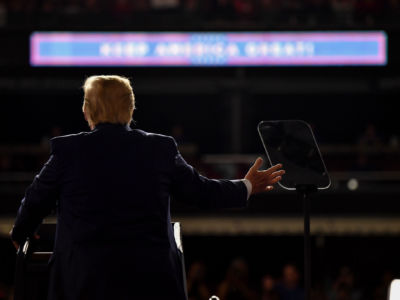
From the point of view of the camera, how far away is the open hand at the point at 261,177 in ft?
9.93

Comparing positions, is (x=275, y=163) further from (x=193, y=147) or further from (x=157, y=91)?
(x=157, y=91)

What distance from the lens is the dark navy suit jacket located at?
8.82 feet

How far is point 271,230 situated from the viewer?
13.6m

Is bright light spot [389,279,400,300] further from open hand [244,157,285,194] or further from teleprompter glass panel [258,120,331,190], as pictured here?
open hand [244,157,285,194]

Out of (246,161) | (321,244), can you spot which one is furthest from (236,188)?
(321,244)

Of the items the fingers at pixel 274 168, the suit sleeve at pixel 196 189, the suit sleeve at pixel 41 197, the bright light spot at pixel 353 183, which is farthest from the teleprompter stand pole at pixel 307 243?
the bright light spot at pixel 353 183

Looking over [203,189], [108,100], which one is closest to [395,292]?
[203,189]

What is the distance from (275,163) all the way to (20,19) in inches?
493

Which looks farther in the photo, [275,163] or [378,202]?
[378,202]

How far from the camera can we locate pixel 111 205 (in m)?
2.71

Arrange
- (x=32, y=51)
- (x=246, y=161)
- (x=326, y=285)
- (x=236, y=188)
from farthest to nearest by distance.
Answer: (x=32, y=51) < (x=246, y=161) < (x=326, y=285) < (x=236, y=188)

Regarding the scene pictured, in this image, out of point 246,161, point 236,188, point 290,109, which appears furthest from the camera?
point 290,109

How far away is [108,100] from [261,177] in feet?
2.23

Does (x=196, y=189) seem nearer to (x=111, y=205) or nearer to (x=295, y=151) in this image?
(x=111, y=205)
